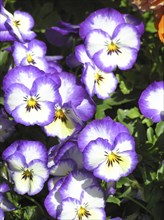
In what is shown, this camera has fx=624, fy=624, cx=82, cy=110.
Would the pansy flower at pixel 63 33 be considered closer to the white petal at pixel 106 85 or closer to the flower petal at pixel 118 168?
the white petal at pixel 106 85

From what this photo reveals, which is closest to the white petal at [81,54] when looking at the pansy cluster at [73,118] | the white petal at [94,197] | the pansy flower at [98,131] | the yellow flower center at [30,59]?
the pansy cluster at [73,118]

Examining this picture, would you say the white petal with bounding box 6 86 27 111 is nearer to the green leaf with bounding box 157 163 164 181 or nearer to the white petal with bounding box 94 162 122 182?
the white petal with bounding box 94 162 122 182

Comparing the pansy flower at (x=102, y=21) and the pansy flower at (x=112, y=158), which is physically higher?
the pansy flower at (x=102, y=21)

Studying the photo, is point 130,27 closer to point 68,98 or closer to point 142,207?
point 68,98

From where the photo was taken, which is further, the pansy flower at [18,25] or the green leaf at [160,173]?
the pansy flower at [18,25]

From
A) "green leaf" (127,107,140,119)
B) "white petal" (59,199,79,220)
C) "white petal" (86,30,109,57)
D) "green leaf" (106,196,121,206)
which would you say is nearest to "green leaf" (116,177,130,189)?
"green leaf" (106,196,121,206)

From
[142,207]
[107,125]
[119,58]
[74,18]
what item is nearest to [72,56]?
[119,58]

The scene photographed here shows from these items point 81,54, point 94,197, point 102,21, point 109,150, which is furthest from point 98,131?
point 102,21
